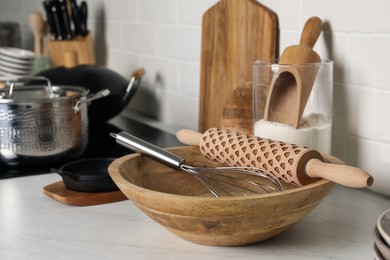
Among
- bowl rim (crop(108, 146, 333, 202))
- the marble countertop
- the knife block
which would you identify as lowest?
the marble countertop

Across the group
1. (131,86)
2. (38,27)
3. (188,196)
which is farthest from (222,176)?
(38,27)

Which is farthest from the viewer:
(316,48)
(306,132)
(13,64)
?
(13,64)

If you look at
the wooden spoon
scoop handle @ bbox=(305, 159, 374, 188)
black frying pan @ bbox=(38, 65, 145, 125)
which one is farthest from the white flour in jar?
the wooden spoon

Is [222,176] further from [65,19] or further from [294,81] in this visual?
[65,19]

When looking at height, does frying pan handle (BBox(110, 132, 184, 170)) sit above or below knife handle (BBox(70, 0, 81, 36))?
below

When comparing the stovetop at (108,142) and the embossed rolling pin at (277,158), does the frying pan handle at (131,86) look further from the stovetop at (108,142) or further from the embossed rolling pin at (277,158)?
the embossed rolling pin at (277,158)

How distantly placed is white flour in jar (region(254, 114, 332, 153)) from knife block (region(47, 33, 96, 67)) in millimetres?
932

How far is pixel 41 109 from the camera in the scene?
119 cm

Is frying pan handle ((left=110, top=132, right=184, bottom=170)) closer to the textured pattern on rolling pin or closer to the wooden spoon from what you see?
the textured pattern on rolling pin

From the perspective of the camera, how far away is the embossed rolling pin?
773 mm

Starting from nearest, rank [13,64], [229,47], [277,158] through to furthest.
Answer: [277,158] < [229,47] < [13,64]

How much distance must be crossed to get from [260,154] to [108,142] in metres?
0.63

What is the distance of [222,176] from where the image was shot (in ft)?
3.15

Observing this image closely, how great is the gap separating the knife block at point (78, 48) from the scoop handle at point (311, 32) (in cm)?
95
